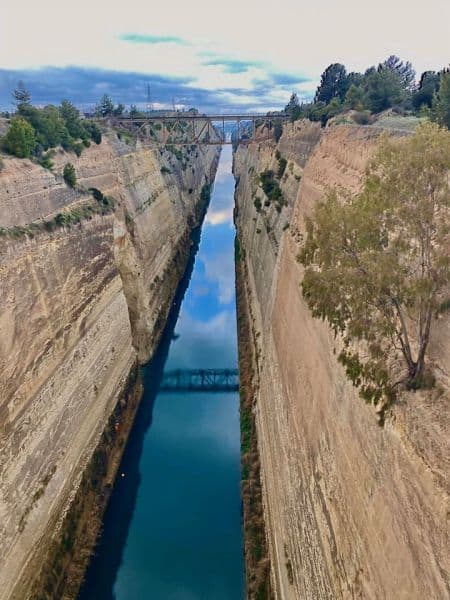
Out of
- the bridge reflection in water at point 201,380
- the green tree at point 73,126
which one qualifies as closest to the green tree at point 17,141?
the green tree at point 73,126

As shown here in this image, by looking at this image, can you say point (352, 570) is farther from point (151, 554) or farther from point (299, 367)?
point (151, 554)

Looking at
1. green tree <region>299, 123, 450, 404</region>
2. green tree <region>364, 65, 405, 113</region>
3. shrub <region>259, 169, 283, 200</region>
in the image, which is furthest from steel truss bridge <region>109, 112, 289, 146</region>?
green tree <region>299, 123, 450, 404</region>

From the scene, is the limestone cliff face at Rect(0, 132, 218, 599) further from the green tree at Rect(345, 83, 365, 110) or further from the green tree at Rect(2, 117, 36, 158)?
the green tree at Rect(345, 83, 365, 110)

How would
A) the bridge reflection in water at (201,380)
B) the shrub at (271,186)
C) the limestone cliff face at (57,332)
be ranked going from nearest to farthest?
1. the limestone cliff face at (57,332)
2. the bridge reflection in water at (201,380)
3. the shrub at (271,186)

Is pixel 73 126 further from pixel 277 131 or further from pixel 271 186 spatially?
pixel 277 131

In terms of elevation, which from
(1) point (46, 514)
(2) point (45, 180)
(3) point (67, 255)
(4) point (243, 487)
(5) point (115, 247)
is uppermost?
(2) point (45, 180)

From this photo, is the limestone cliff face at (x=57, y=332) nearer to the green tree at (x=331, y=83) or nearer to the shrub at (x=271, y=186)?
the shrub at (x=271, y=186)

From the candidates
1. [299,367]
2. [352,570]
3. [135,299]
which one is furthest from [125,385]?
[352,570]

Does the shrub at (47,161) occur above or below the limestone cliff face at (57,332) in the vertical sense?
above
